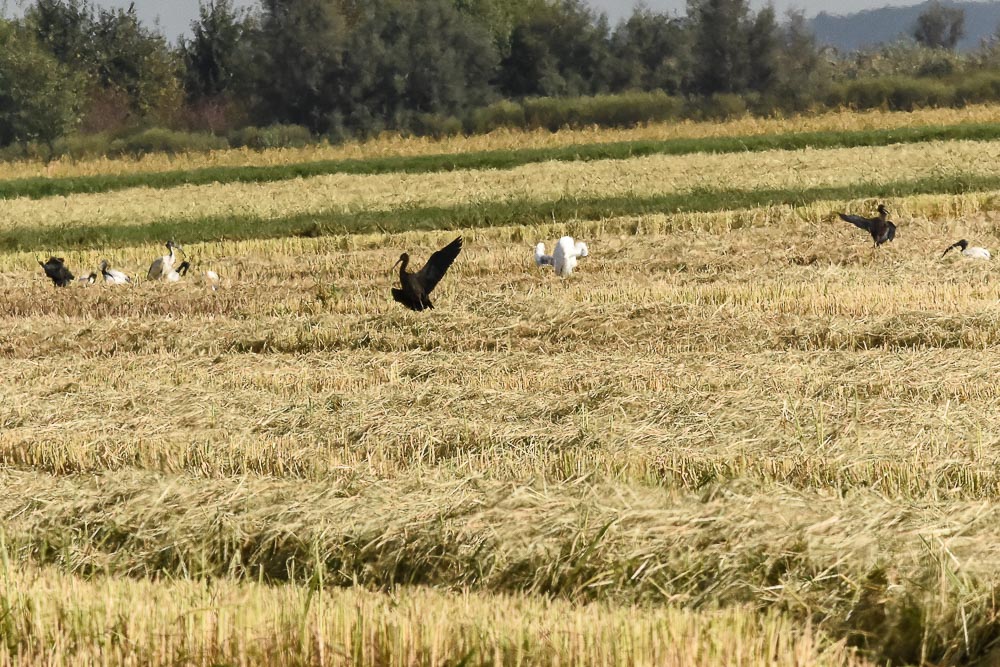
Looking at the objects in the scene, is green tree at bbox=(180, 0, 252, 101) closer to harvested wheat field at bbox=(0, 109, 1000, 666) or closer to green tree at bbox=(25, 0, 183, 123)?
green tree at bbox=(25, 0, 183, 123)

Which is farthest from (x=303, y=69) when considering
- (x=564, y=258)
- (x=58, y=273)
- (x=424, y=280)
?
(x=424, y=280)

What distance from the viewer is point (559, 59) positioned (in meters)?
60.8

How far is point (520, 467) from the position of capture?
643 centimetres

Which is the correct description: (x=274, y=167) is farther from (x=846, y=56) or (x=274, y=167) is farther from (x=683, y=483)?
(x=846, y=56)

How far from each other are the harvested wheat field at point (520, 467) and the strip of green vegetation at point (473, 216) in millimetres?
6314

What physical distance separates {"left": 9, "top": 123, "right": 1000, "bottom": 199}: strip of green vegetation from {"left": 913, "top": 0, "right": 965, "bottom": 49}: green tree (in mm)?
101444

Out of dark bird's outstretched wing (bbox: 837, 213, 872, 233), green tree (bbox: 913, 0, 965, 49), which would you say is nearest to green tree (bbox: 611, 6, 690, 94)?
dark bird's outstretched wing (bbox: 837, 213, 872, 233)

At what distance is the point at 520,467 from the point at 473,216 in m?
15.6

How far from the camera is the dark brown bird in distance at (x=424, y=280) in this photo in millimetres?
11953

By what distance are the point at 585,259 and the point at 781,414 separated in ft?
28.2

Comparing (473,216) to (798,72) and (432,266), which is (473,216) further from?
(798,72)

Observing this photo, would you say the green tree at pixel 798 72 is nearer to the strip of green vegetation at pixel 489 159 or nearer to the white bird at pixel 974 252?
the strip of green vegetation at pixel 489 159

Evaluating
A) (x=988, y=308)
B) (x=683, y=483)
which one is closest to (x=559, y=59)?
(x=988, y=308)

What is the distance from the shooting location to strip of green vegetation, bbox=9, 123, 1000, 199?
106ft
